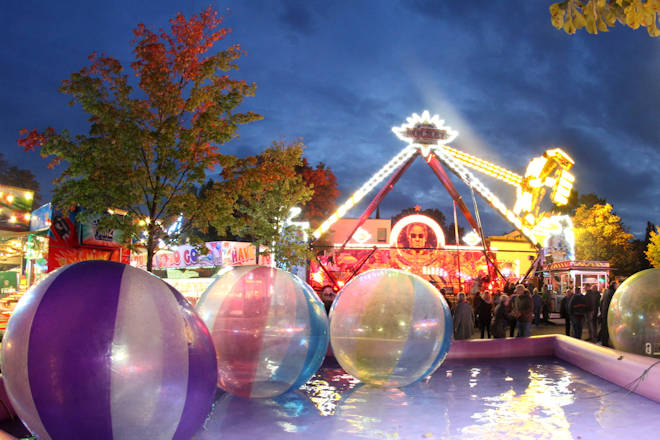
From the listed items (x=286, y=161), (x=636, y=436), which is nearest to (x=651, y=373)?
(x=636, y=436)

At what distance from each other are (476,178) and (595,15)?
27.6 metres

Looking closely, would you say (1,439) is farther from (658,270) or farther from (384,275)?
(658,270)

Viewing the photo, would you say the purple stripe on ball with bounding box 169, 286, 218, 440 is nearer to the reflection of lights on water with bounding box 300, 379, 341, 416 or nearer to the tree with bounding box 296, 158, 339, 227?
the reflection of lights on water with bounding box 300, 379, 341, 416

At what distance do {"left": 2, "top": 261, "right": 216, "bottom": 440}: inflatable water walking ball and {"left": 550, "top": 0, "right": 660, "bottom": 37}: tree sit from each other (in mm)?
4003

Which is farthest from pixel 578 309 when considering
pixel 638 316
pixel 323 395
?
pixel 323 395

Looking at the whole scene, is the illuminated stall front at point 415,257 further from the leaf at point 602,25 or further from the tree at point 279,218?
the leaf at point 602,25

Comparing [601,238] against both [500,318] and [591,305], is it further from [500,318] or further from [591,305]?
[500,318]

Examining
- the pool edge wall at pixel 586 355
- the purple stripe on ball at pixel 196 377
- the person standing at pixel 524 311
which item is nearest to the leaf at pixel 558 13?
the purple stripe on ball at pixel 196 377

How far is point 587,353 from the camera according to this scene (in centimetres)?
896

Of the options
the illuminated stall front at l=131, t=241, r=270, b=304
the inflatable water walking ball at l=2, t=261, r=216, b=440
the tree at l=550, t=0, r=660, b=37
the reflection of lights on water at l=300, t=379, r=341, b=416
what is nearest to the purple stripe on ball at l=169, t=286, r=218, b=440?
the inflatable water walking ball at l=2, t=261, r=216, b=440

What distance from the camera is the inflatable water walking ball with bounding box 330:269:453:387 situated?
6.79m

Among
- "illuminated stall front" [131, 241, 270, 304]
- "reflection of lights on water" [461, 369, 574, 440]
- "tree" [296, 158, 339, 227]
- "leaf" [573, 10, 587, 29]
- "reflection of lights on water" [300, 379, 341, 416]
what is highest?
"tree" [296, 158, 339, 227]

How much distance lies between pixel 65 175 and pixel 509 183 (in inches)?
1037

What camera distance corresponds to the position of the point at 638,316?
26.8 feet
